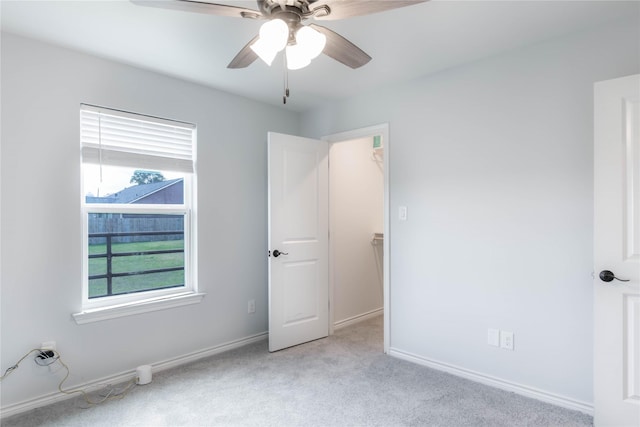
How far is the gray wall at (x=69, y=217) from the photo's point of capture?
2.22 m

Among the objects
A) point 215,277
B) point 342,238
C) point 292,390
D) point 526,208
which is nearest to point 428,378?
point 292,390

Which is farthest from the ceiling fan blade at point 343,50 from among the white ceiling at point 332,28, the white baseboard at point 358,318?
the white baseboard at point 358,318

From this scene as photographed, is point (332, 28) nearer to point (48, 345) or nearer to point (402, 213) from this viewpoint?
point (402, 213)

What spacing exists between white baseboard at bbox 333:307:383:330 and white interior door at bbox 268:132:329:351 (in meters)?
0.22

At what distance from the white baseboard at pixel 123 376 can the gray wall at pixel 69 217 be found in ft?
0.12

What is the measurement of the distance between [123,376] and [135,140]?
178cm

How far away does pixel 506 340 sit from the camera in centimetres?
249

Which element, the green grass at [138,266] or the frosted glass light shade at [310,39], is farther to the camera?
the green grass at [138,266]

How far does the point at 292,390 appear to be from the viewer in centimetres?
249

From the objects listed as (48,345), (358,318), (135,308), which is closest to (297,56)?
(135,308)

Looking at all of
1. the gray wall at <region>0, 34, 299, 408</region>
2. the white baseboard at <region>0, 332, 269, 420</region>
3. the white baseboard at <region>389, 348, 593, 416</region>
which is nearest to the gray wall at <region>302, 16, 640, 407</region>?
the white baseboard at <region>389, 348, 593, 416</region>

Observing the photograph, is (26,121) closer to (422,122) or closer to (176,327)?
(176,327)

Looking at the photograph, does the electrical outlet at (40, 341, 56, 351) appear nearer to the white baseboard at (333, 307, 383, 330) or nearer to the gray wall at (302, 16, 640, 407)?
the white baseboard at (333, 307, 383, 330)

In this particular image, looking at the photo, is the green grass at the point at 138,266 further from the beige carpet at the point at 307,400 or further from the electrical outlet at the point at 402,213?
the electrical outlet at the point at 402,213
